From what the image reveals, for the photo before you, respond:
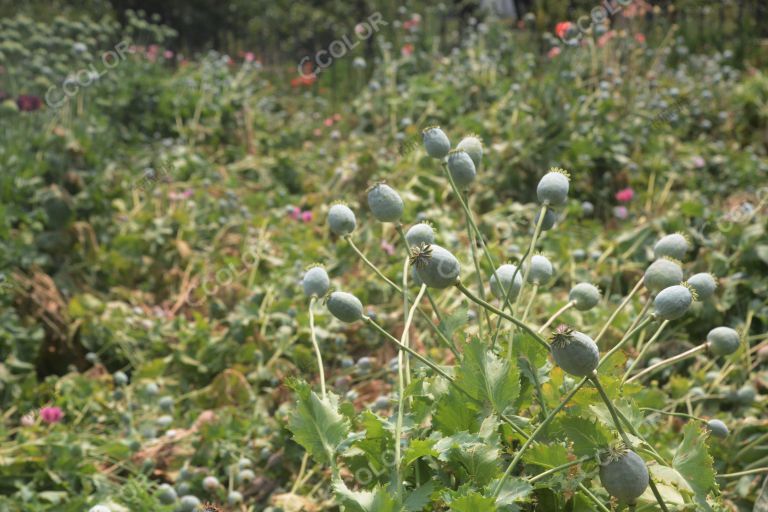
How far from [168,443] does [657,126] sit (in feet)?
9.69

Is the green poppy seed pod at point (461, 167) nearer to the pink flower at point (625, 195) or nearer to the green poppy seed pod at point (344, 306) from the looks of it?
the green poppy seed pod at point (344, 306)

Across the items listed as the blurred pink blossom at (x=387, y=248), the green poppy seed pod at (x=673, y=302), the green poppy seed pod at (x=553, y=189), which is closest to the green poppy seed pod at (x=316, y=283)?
the green poppy seed pod at (x=553, y=189)

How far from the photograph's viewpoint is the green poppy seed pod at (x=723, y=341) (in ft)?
3.94

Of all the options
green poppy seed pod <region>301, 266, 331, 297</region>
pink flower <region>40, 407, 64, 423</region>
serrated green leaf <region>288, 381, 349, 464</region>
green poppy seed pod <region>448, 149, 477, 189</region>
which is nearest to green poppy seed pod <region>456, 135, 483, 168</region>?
green poppy seed pod <region>448, 149, 477, 189</region>

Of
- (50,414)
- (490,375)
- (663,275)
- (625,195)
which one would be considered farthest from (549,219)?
(625,195)

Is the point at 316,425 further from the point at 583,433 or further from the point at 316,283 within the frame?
the point at 583,433

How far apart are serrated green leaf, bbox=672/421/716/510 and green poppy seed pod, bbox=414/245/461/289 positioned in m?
0.43

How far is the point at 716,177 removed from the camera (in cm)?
386

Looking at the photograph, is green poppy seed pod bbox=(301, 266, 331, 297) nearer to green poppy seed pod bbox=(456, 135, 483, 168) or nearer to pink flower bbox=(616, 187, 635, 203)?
green poppy seed pod bbox=(456, 135, 483, 168)

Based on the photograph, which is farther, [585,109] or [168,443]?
[585,109]

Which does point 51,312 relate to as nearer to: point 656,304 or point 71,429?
point 71,429

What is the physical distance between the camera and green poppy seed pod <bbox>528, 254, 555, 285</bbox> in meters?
1.25

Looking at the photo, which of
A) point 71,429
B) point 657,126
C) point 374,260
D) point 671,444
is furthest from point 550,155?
point 71,429

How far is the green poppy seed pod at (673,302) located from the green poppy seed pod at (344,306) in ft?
1.31
